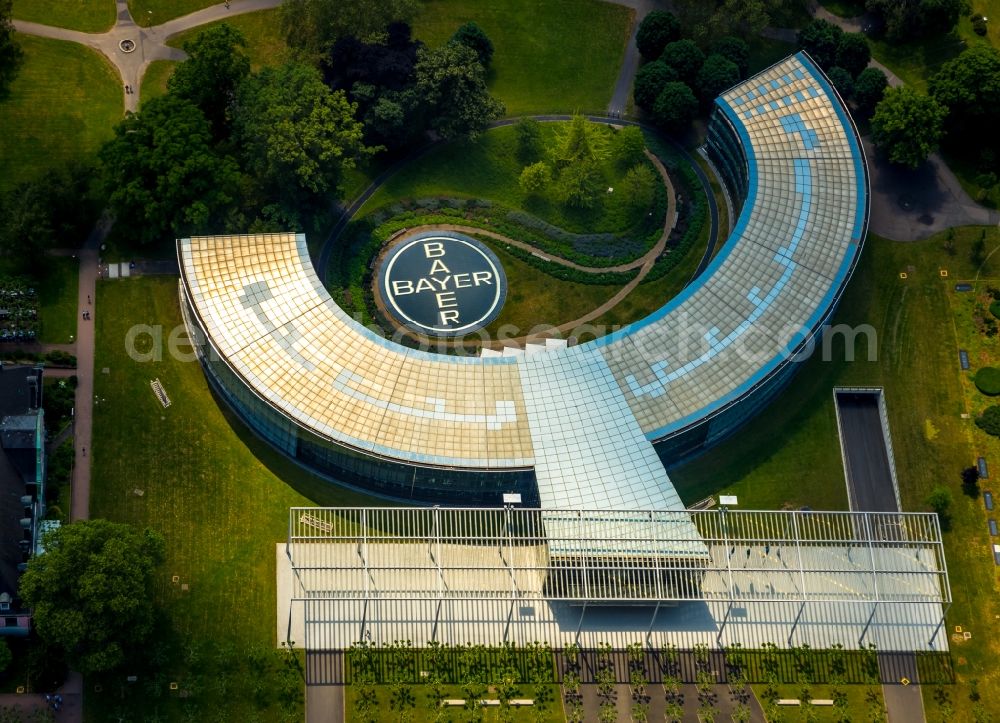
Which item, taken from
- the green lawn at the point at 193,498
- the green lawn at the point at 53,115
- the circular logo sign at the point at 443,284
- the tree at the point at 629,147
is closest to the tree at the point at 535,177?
the tree at the point at 629,147

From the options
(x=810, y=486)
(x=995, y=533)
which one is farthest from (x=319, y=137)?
(x=995, y=533)

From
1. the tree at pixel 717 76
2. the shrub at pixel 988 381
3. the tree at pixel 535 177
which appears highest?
the tree at pixel 717 76

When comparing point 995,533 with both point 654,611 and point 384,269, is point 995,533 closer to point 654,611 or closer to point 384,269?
point 654,611

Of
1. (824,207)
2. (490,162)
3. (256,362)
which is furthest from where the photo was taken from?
(490,162)

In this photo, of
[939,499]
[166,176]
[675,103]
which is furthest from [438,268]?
[939,499]

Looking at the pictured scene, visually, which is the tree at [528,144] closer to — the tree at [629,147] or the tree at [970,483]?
the tree at [629,147]

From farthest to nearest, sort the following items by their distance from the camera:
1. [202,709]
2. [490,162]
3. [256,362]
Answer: [490,162], [256,362], [202,709]

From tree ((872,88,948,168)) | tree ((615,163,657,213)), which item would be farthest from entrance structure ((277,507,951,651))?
tree ((872,88,948,168))

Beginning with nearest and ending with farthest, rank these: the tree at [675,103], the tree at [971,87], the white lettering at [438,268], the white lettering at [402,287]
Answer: the white lettering at [402,287], the white lettering at [438,268], the tree at [971,87], the tree at [675,103]
